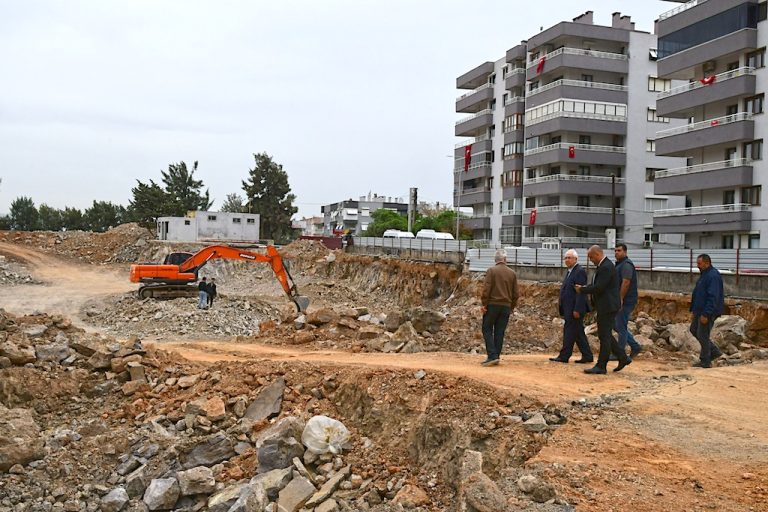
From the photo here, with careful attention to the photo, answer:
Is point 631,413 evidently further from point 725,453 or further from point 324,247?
point 324,247

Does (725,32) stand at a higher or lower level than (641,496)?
higher

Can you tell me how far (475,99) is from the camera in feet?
188

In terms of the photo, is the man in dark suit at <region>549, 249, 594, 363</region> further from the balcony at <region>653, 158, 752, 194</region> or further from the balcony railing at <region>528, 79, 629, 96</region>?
the balcony railing at <region>528, 79, 629, 96</region>

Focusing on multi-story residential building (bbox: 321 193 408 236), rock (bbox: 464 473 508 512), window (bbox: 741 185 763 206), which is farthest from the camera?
multi-story residential building (bbox: 321 193 408 236)

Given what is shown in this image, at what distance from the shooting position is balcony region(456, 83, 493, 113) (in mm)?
55844

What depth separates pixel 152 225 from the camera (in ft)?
228

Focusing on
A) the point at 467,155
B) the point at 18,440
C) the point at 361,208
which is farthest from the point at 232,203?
the point at 18,440

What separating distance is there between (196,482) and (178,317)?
15045 mm

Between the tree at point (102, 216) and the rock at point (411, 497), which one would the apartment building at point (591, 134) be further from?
the tree at point (102, 216)

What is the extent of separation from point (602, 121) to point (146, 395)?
4055 cm

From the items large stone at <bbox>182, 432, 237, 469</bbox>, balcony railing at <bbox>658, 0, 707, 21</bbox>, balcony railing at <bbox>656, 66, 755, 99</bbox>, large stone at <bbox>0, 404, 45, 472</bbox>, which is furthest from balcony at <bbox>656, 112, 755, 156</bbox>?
large stone at <bbox>0, 404, 45, 472</bbox>

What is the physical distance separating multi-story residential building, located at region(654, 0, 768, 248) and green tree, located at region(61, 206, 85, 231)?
243ft

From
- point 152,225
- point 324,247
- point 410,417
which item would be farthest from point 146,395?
point 152,225

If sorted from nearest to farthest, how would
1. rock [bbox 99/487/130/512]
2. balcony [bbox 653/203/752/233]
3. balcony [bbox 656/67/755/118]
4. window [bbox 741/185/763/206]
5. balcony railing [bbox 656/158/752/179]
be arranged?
rock [bbox 99/487/130/512]
window [bbox 741/185/763/206]
balcony [bbox 656/67/755/118]
balcony [bbox 653/203/752/233]
balcony railing [bbox 656/158/752/179]
